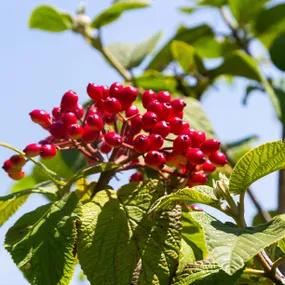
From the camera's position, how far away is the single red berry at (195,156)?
195cm

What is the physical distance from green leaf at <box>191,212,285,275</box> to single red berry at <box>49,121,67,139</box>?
21.8 inches

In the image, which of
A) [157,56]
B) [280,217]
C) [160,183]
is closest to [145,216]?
[160,183]

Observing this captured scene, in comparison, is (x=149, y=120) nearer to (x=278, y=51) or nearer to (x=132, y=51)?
(x=278, y=51)

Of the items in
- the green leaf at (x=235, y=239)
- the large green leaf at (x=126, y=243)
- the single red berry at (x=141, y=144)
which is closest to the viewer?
the green leaf at (x=235, y=239)

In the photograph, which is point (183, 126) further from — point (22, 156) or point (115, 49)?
point (115, 49)

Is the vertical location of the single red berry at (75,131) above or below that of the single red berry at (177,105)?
above

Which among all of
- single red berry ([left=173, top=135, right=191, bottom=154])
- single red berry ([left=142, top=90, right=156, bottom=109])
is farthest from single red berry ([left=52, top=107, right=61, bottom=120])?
single red berry ([left=173, top=135, right=191, bottom=154])

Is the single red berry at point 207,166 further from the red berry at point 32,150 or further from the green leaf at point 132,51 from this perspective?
the green leaf at point 132,51

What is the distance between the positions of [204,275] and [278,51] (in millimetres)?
1884

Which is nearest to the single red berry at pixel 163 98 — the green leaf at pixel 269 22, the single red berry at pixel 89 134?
the single red berry at pixel 89 134

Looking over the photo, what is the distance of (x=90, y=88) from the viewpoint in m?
2.03

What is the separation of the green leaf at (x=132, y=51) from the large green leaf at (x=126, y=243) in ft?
6.43

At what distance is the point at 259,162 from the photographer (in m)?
1.59

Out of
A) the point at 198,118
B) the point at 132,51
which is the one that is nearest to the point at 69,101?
the point at 198,118
